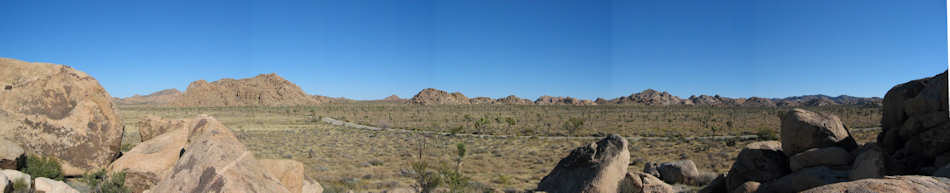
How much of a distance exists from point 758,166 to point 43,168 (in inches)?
663

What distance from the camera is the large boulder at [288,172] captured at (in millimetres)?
8281

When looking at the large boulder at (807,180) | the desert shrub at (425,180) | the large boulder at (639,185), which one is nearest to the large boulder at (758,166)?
the large boulder at (807,180)

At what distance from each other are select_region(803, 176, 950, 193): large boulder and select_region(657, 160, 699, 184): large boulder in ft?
45.2

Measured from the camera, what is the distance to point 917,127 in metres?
7.66

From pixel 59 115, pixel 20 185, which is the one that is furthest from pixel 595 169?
pixel 59 115

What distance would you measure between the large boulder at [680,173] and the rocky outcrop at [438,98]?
5725 inches

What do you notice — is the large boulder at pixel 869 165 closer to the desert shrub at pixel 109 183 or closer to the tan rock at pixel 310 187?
the tan rock at pixel 310 187

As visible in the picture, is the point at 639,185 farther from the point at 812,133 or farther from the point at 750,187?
the point at 812,133

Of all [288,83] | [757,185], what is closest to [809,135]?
[757,185]

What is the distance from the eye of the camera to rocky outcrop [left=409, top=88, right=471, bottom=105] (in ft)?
536

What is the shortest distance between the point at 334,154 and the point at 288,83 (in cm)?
16365

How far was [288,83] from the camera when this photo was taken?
176500mm

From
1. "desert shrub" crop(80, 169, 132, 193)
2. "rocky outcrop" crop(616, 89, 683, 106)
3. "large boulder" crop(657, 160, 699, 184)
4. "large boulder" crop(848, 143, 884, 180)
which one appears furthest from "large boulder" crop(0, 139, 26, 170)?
"rocky outcrop" crop(616, 89, 683, 106)

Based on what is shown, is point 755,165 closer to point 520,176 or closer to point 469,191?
point 469,191
